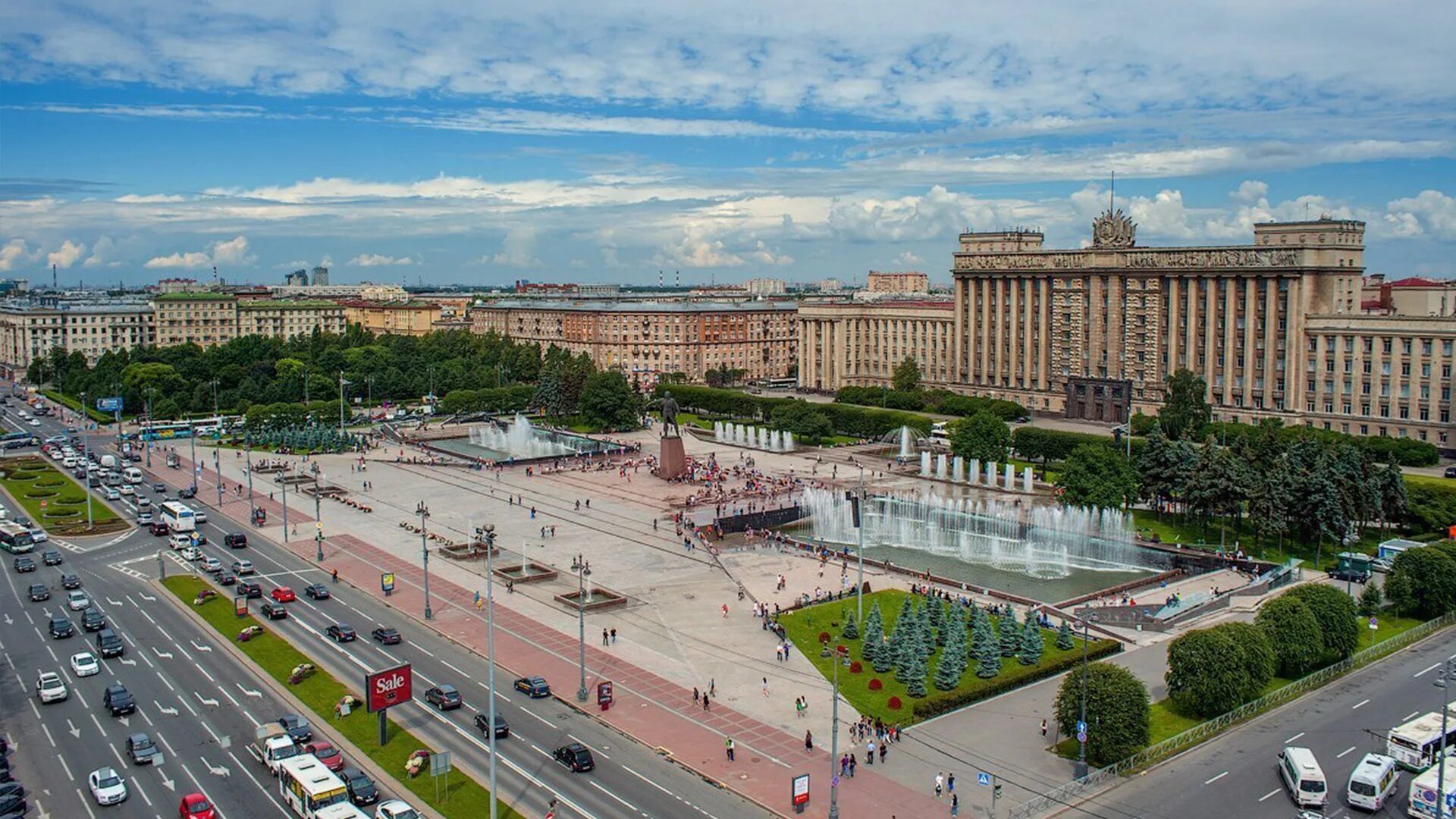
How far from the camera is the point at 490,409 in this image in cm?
17412

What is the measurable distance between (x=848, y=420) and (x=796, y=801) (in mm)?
104604

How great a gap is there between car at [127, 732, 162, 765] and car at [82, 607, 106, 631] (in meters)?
21.2

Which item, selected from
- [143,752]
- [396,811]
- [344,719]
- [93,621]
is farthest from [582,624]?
[93,621]

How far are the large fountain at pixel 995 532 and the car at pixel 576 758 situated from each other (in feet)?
145

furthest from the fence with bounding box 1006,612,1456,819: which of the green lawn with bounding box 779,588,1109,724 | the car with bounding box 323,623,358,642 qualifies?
the car with bounding box 323,623,358,642

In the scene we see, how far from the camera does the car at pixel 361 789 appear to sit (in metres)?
43.9

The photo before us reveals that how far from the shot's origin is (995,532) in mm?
96875

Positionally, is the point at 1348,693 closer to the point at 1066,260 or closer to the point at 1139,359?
the point at 1139,359

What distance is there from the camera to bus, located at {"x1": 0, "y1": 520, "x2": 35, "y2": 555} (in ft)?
286

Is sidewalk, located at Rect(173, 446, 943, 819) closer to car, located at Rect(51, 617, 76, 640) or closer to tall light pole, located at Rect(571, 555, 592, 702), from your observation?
tall light pole, located at Rect(571, 555, 592, 702)

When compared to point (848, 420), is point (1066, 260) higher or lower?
higher

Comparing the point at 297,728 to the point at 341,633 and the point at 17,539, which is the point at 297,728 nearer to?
the point at 341,633

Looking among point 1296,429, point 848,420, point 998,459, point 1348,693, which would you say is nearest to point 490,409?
point 848,420

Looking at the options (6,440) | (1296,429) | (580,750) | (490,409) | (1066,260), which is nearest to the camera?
(580,750)
